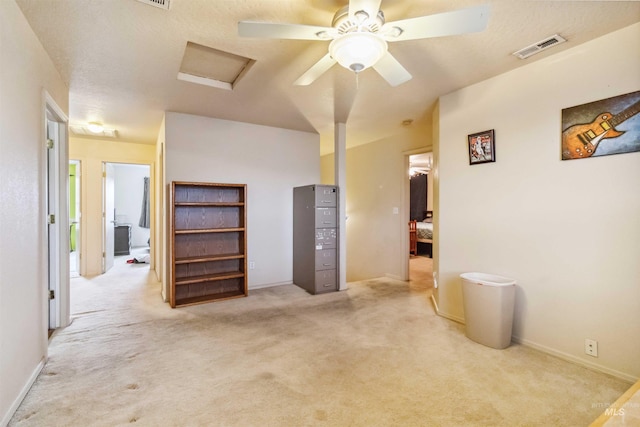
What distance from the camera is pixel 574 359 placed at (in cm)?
214

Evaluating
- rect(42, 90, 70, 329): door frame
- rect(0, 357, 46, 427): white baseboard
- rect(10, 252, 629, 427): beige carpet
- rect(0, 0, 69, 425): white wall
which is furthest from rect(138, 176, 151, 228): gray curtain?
→ rect(0, 357, 46, 427): white baseboard

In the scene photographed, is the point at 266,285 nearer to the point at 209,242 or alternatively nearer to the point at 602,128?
the point at 209,242

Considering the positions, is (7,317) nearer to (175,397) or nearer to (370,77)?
(175,397)

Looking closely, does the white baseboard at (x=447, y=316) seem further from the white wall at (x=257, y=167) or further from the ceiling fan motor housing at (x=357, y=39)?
the ceiling fan motor housing at (x=357, y=39)

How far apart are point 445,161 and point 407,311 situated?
64.4 inches

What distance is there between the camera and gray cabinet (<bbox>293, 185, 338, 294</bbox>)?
12.7ft

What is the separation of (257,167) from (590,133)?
3.48m

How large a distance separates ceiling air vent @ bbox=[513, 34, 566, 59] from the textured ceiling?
0.05 m

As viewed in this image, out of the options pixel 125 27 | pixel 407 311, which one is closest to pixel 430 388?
pixel 407 311

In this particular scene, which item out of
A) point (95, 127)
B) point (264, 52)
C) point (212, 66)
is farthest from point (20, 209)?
point (95, 127)

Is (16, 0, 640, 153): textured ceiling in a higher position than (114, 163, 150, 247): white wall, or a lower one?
higher

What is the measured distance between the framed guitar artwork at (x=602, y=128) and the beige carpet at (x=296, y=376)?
4.96 ft

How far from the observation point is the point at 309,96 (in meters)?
3.10

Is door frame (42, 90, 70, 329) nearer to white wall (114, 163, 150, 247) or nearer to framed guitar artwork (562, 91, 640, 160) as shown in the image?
framed guitar artwork (562, 91, 640, 160)
